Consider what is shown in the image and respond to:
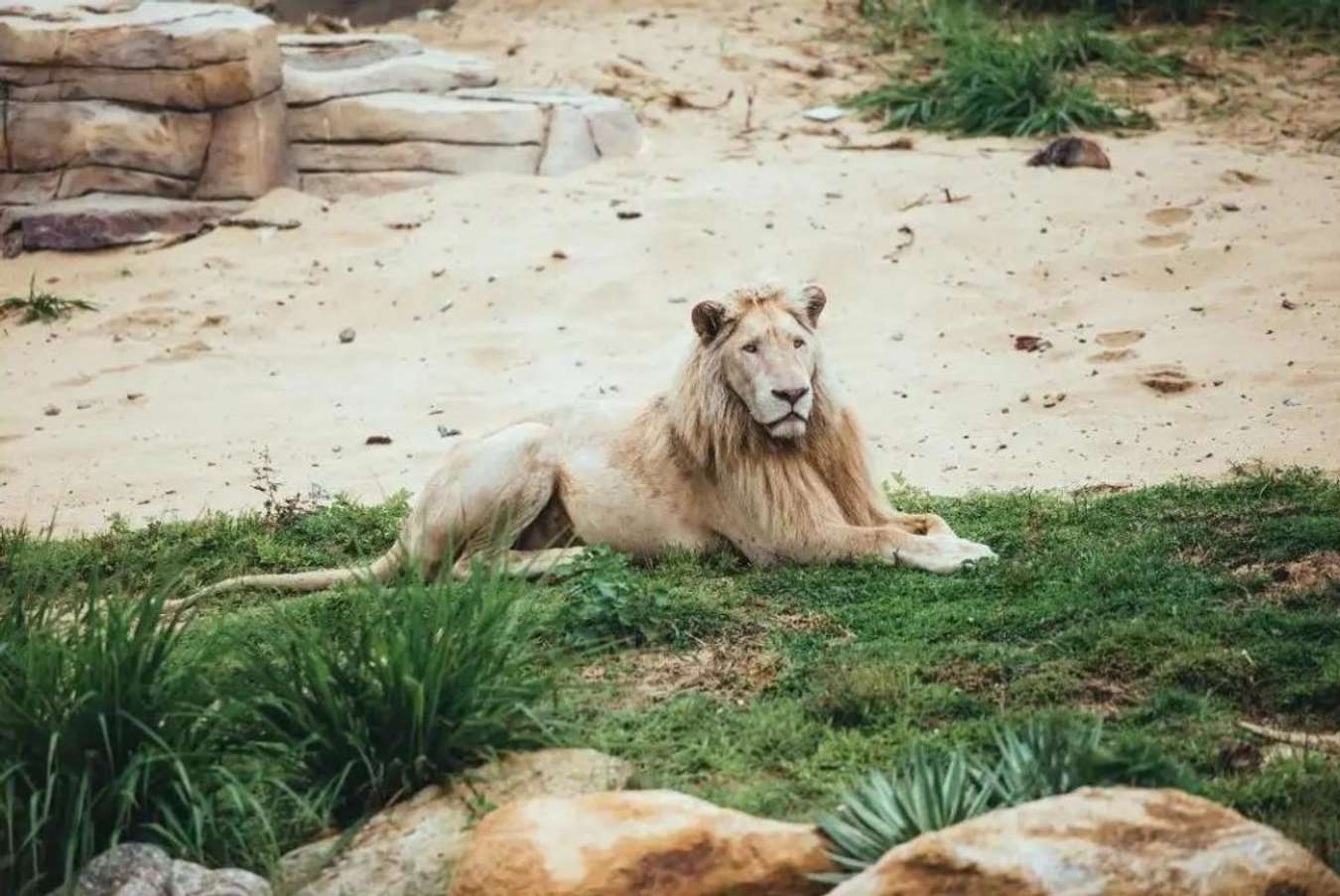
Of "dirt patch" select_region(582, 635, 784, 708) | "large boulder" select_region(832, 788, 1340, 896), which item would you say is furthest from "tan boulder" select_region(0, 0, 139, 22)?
"large boulder" select_region(832, 788, 1340, 896)

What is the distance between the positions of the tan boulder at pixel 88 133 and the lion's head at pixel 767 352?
21.7ft

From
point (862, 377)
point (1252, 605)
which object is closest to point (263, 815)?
point (1252, 605)

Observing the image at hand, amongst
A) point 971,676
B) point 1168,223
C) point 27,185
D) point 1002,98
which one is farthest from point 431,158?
point 971,676

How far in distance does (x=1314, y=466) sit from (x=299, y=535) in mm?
4316

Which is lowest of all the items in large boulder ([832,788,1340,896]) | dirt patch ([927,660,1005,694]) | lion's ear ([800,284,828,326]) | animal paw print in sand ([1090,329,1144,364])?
animal paw print in sand ([1090,329,1144,364])

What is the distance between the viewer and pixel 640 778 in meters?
5.43

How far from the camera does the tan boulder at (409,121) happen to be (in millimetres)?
13625

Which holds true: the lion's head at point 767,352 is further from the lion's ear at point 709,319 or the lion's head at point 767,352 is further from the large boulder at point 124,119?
the large boulder at point 124,119

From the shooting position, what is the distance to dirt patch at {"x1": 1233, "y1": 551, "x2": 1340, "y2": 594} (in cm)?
659

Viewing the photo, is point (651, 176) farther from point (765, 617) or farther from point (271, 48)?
point (765, 617)

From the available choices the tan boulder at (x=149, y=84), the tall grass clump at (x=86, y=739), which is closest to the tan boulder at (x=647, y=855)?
the tall grass clump at (x=86, y=739)

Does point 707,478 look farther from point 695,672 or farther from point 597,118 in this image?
point 597,118

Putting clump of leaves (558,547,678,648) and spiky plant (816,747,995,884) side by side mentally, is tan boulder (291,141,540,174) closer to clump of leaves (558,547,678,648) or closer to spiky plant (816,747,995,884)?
clump of leaves (558,547,678,648)

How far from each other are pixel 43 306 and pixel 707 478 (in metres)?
6.18
